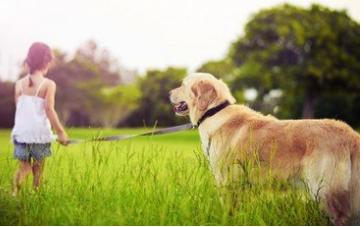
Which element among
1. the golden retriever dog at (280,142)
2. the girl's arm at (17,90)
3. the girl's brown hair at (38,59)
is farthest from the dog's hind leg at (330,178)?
the girl's arm at (17,90)

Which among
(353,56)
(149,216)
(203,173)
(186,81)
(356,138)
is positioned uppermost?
(353,56)

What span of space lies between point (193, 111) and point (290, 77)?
411 cm

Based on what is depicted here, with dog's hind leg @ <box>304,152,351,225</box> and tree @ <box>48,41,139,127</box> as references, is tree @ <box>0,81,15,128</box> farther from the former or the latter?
dog's hind leg @ <box>304,152,351,225</box>

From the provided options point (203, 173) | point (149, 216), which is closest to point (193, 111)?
point (203, 173)

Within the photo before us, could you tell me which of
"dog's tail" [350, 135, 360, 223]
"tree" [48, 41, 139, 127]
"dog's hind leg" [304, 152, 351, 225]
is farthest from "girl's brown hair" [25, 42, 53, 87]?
"dog's tail" [350, 135, 360, 223]

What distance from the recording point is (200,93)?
3.98 metres

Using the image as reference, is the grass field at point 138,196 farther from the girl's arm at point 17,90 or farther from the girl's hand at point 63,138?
the girl's arm at point 17,90

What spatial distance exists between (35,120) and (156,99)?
1.28m

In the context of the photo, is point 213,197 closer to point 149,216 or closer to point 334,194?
point 149,216

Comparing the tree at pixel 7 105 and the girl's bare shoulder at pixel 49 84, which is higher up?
the girl's bare shoulder at pixel 49 84

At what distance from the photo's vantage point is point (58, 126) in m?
4.09

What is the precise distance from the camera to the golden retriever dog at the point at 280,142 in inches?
141

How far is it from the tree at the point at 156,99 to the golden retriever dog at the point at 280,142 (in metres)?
0.64

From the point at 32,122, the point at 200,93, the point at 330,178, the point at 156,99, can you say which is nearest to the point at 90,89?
the point at 156,99
